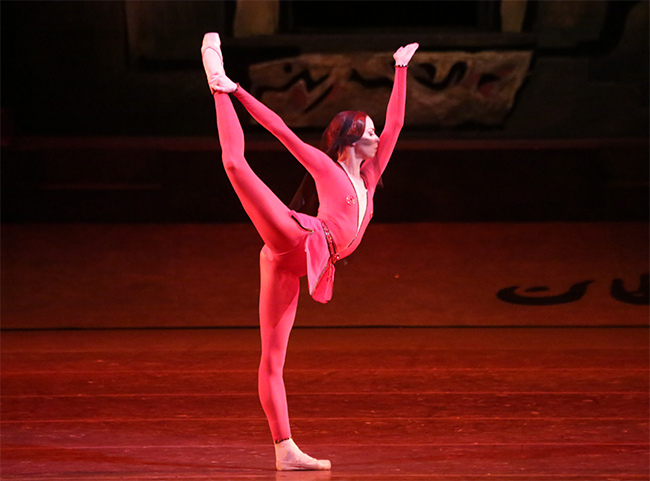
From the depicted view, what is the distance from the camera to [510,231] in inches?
248

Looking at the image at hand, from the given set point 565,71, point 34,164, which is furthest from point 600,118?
point 34,164

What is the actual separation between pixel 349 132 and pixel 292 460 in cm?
97

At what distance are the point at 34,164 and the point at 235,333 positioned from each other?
367 cm

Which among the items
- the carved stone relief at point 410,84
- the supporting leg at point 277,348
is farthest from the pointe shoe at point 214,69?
the carved stone relief at point 410,84

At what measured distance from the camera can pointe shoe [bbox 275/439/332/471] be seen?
232 centimetres

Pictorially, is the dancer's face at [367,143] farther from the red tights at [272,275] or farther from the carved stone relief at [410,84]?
the carved stone relief at [410,84]

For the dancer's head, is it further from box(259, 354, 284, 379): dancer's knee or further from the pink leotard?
box(259, 354, 284, 379): dancer's knee

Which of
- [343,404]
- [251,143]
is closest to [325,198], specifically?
[343,404]

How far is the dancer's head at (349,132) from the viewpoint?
230 cm

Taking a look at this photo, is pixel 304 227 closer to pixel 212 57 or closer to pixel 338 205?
pixel 338 205

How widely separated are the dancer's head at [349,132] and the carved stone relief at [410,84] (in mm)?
4895

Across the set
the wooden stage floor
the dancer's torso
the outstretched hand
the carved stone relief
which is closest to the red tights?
the dancer's torso

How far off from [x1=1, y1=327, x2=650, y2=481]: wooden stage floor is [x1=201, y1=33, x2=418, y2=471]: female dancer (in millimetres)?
249

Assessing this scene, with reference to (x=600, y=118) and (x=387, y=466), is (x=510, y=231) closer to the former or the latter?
(x=600, y=118)
